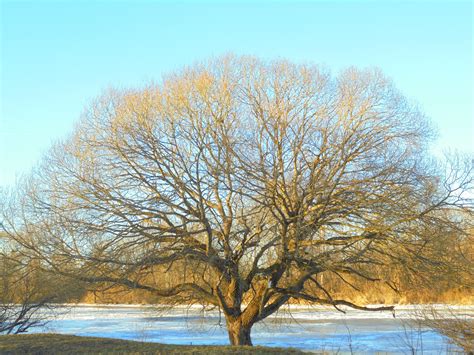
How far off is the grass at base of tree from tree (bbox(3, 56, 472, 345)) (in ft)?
5.61

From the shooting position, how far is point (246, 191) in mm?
12094

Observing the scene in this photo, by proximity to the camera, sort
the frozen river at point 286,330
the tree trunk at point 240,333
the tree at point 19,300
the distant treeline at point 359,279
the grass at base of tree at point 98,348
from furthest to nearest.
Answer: the frozen river at point 286,330 → the tree at point 19,300 → the tree trunk at point 240,333 → the distant treeline at point 359,279 → the grass at base of tree at point 98,348

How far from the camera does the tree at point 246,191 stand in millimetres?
11664

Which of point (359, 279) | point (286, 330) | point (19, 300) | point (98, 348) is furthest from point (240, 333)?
point (286, 330)

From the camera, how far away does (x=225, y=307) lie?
12.9 metres

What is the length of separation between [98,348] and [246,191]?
4610mm

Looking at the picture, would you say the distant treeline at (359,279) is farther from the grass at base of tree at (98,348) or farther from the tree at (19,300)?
the grass at base of tree at (98,348)

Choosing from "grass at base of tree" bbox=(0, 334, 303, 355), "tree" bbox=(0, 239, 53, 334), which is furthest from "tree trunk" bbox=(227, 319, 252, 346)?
"tree" bbox=(0, 239, 53, 334)

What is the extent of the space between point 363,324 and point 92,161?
18.4 metres

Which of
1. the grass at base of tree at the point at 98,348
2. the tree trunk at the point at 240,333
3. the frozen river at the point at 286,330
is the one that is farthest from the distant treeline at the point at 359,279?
the grass at base of tree at the point at 98,348

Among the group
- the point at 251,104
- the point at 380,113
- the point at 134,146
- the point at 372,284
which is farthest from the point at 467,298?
the point at 134,146

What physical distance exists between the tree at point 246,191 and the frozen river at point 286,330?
7.93ft

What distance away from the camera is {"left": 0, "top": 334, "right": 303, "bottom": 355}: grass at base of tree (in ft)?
29.8

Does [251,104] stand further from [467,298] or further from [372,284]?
[467,298]
